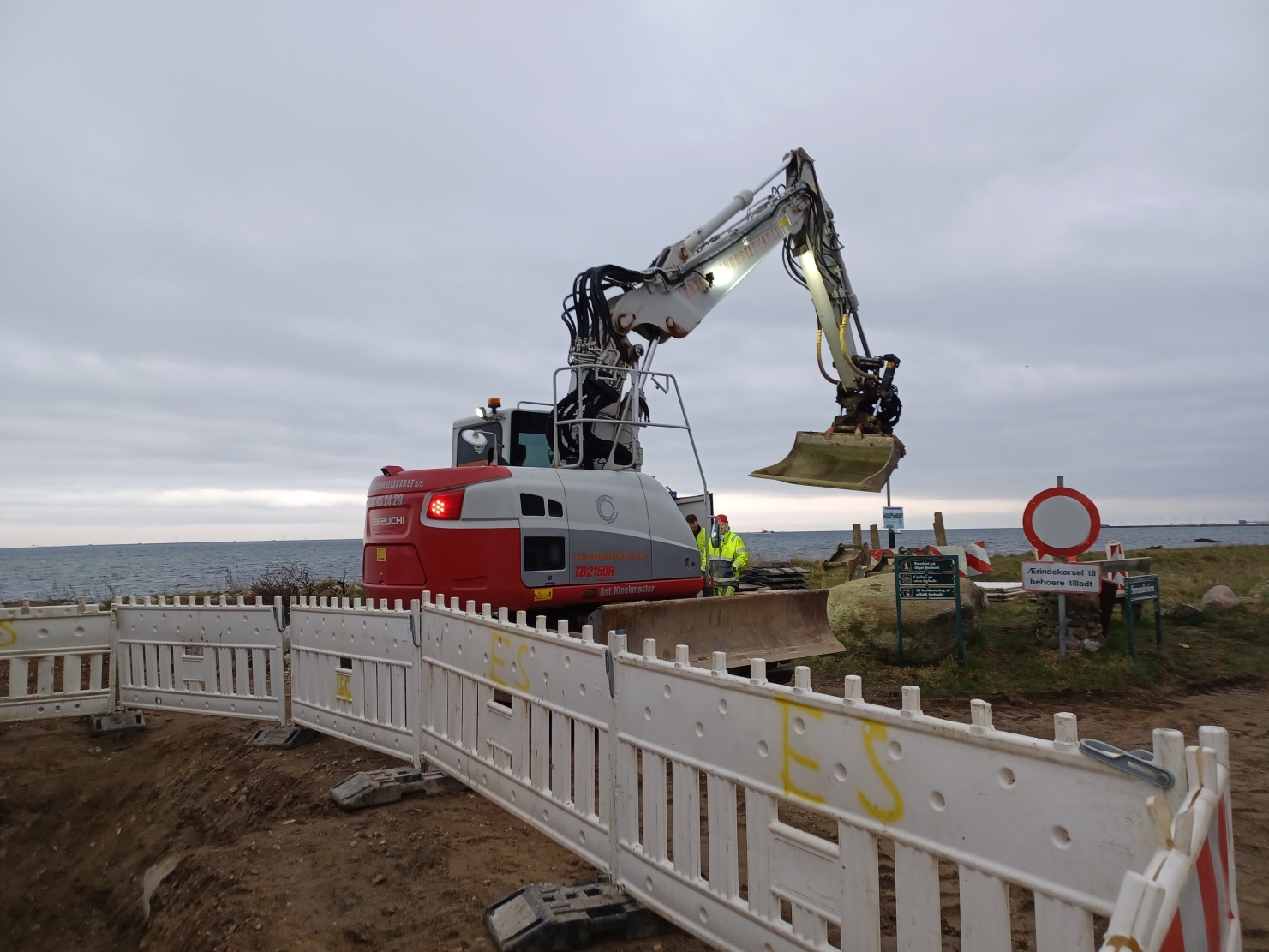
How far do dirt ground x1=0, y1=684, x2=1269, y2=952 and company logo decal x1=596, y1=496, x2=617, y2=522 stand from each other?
3.16m

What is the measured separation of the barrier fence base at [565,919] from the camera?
12.3ft

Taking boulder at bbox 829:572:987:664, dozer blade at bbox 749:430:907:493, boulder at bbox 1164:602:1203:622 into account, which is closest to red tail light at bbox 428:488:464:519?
dozer blade at bbox 749:430:907:493

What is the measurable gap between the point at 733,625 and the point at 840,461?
2485 mm

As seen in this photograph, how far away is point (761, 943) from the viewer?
3.42 meters

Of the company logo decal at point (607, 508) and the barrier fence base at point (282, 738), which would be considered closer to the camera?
the barrier fence base at point (282, 738)

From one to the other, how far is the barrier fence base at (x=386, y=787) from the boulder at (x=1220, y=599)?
1330 centimetres

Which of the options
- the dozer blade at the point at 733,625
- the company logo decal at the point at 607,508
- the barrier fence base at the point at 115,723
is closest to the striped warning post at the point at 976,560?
the dozer blade at the point at 733,625

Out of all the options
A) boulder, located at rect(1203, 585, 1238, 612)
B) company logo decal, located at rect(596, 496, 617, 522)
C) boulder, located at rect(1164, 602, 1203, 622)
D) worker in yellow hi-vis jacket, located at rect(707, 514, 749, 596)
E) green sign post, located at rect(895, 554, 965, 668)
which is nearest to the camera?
company logo decal, located at rect(596, 496, 617, 522)

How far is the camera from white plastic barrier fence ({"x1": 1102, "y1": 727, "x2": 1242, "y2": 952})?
156 centimetres

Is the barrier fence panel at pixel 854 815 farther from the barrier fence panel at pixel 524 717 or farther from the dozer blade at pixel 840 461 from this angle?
the dozer blade at pixel 840 461

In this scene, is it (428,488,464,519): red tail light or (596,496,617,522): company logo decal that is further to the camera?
(596,496,617,522): company logo decal

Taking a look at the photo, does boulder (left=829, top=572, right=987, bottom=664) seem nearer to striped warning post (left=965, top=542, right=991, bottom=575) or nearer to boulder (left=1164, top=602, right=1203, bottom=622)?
striped warning post (left=965, top=542, right=991, bottom=575)

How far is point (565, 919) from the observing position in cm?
381

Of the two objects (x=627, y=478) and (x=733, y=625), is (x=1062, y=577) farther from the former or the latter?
(x=627, y=478)
